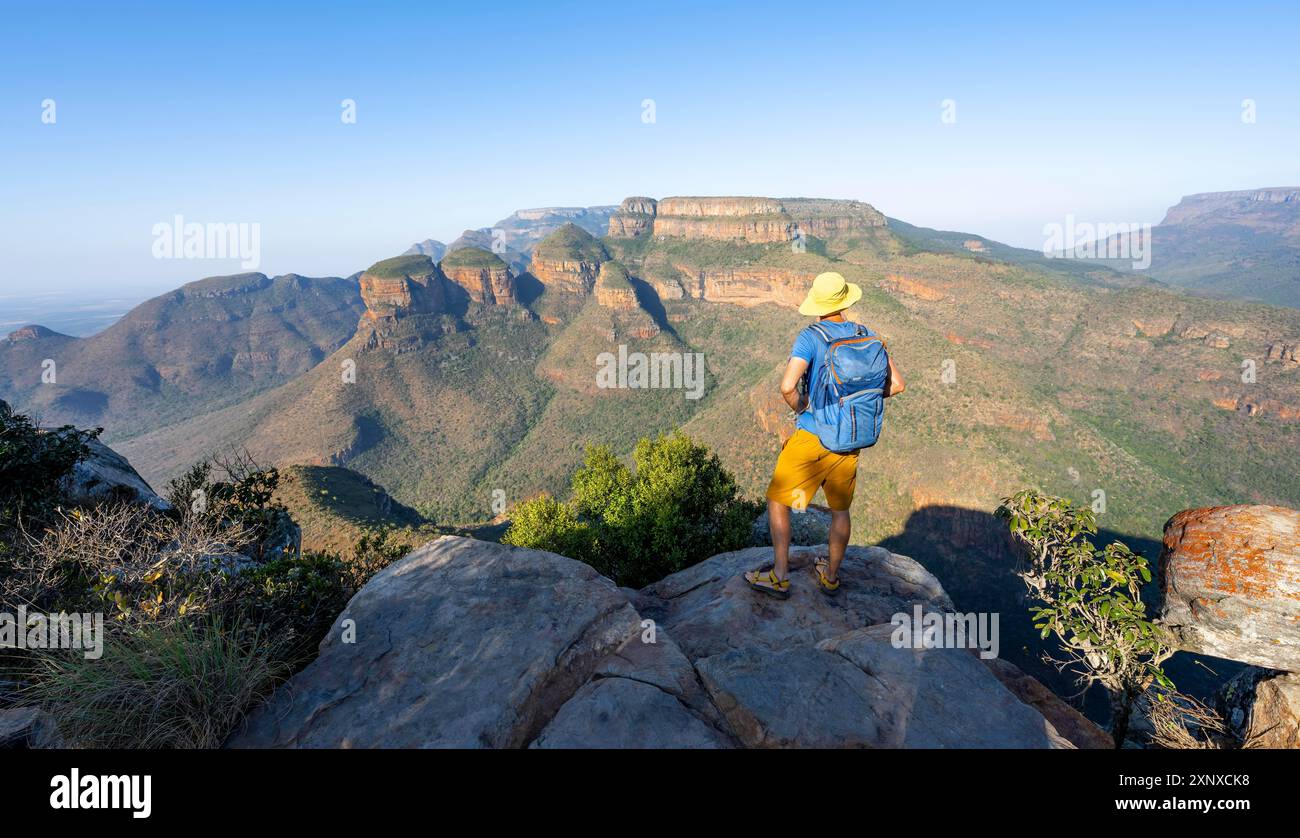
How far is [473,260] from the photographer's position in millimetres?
120438

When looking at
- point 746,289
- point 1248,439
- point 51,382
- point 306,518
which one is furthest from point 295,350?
point 1248,439

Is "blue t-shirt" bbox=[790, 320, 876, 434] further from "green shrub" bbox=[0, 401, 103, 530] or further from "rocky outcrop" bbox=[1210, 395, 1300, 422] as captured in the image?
"rocky outcrop" bbox=[1210, 395, 1300, 422]

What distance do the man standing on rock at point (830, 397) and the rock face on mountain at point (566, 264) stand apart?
12836cm

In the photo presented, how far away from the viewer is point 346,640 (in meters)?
4.76

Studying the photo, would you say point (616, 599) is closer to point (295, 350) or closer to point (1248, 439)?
point (1248, 439)

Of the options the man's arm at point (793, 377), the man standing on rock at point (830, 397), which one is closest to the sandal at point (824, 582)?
the man standing on rock at point (830, 397)

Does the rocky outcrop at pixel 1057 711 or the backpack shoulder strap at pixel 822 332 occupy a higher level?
the backpack shoulder strap at pixel 822 332

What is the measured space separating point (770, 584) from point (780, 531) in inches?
34.2

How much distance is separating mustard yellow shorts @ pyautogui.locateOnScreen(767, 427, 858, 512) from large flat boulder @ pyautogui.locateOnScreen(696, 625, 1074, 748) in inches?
63.4

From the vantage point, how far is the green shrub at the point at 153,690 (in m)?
3.39

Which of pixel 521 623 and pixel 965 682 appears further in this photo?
pixel 521 623

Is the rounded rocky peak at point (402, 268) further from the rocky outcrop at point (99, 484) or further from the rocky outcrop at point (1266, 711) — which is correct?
the rocky outcrop at point (1266, 711)

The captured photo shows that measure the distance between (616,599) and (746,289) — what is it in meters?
110
